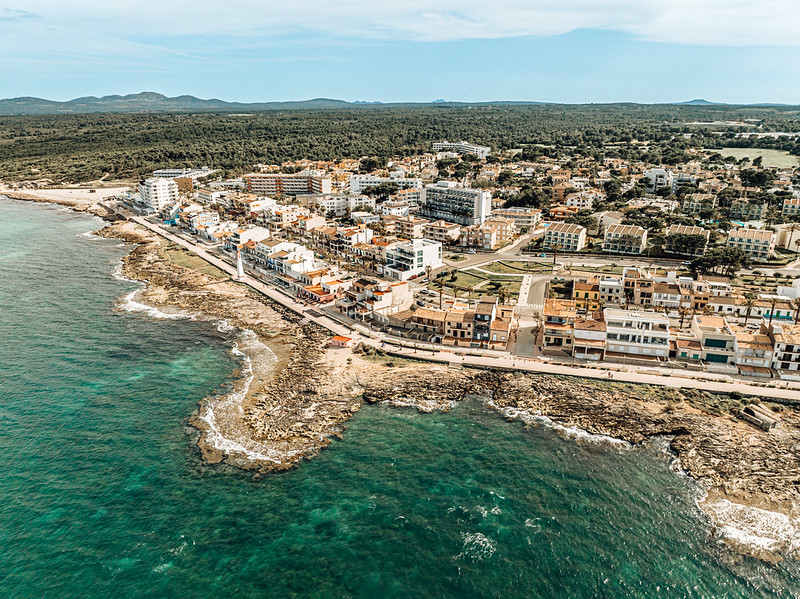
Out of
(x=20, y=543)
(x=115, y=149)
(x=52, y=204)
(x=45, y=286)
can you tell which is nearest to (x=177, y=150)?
(x=115, y=149)

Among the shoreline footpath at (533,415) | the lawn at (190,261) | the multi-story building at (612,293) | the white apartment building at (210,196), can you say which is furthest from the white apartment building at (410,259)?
the white apartment building at (210,196)

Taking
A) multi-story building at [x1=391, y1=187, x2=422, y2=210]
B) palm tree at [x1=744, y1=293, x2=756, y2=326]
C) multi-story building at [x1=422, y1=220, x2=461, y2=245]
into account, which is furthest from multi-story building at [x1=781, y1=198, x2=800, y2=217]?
multi-story building at [x1=391, y1=187, x2=422, y2=210]

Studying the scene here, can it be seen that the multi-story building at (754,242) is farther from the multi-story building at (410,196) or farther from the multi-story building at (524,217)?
the multi-story building at (410,196)

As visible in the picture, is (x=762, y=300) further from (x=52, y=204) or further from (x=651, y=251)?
(x=52, y=204)

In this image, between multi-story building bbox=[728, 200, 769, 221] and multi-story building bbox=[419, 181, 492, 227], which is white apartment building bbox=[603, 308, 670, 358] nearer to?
multi-story building bbox=[419, 181, 492, 227]

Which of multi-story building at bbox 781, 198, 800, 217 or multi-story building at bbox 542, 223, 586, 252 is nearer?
multi-story building at bbox 542, 223, 586, 252

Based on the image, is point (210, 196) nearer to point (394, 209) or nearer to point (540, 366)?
point (394, 209)

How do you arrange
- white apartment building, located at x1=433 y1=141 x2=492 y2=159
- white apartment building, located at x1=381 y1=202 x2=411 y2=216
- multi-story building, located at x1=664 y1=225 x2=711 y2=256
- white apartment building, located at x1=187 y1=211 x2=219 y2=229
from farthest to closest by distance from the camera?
white apartment building, located at x1=433 y1=141 x2=492 y2=159 → white apartment building, located at x1=381 y1=202 x2=411 y2=216 → white apartment building, located at x1=187 y1=211 x2=219 y2=229 → multi-story building, located at x1=664 y1=225 x2=711 y2=256
